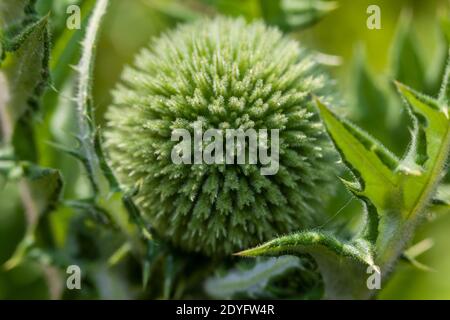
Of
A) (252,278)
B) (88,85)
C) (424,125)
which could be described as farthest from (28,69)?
(424,125)

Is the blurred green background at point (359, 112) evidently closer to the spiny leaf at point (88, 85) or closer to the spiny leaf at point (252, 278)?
the spiny leaf at point (88, 85)

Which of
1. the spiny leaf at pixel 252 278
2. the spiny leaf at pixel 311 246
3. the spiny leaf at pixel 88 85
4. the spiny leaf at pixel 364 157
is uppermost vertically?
the spiny leaf at pixel 88 85

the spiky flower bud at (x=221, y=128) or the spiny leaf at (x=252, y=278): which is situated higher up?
the spiky flower bud at (x=221, y=128)

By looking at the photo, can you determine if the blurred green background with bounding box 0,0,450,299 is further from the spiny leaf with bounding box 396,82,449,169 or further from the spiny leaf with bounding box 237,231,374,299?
the spiny leaf with bounding box 396,82,449,169

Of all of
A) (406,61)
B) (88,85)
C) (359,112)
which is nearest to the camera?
(88,85)

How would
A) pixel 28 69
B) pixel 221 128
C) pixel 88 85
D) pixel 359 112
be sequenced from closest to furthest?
pixel 88 85, pixel 221 128, pixel 28 69, pixel 359 112

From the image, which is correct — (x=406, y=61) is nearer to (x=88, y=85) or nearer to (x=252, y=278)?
(x=252, y=278)

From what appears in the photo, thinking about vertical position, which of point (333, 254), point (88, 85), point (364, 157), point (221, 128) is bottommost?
point (333, 254)

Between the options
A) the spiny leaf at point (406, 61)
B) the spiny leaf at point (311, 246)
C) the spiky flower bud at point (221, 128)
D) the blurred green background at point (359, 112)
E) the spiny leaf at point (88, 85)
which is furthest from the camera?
the spiny leaf at point (406, 61)

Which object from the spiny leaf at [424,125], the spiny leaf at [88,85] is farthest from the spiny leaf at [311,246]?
the spiny leaf at [88,85]
